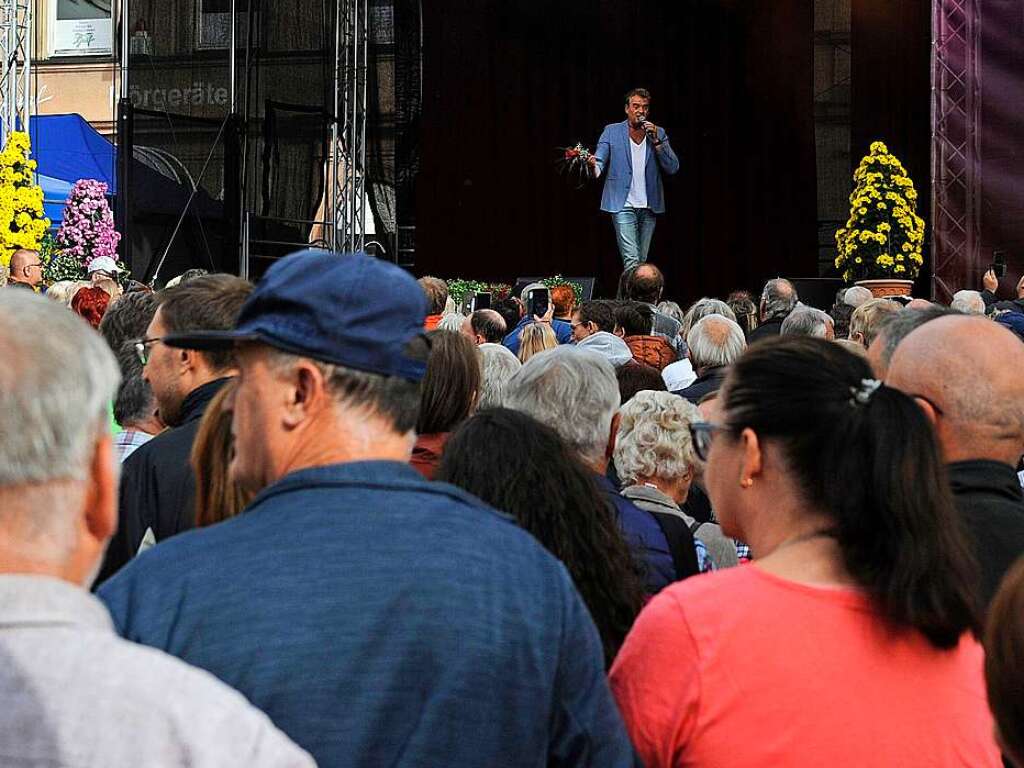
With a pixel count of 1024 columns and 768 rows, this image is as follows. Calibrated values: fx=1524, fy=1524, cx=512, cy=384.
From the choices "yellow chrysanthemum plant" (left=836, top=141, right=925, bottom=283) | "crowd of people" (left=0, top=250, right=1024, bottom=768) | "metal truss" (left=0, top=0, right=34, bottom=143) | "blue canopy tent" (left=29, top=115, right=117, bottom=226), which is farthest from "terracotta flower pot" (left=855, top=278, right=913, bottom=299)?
"crowd of people" (left=0, top=250, right=1024, bottom=768)

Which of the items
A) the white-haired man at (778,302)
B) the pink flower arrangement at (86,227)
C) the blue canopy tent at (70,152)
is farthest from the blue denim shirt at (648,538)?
the blue canopy tent at (70,152)

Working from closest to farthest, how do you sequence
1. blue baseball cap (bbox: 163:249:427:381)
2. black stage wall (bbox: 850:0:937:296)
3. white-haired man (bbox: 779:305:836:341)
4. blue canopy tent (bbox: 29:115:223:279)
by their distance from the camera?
blue baseball cap (bbox: 163:249:427:381) < white-haired man (bbox: 779:305:836:341) < blue canopy tent (bbox: 29:115:223:279) < black stage wall (bbox: 850:0:937:296)

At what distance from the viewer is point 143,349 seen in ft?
11.9

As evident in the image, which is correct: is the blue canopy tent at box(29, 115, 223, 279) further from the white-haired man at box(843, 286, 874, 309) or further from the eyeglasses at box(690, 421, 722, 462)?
the eyeglasses at box(690, 421, 722, 462)

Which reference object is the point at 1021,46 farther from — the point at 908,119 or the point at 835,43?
the point at 835,43

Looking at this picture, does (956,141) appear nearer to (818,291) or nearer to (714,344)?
(818,291)

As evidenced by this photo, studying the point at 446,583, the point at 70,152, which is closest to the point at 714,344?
the point at 446,583

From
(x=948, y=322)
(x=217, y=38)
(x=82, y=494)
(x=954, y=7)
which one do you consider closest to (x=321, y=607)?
(x=82, y=494)

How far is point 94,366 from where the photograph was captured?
1399mm

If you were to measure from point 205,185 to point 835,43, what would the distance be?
7.45 metres

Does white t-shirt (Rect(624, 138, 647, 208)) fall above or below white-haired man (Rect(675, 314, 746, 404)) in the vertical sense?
Result: above

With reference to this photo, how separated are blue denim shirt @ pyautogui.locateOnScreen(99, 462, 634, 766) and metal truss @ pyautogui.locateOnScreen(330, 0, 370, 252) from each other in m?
12.3

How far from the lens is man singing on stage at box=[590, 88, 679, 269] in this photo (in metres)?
13.1

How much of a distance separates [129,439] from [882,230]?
954cm
